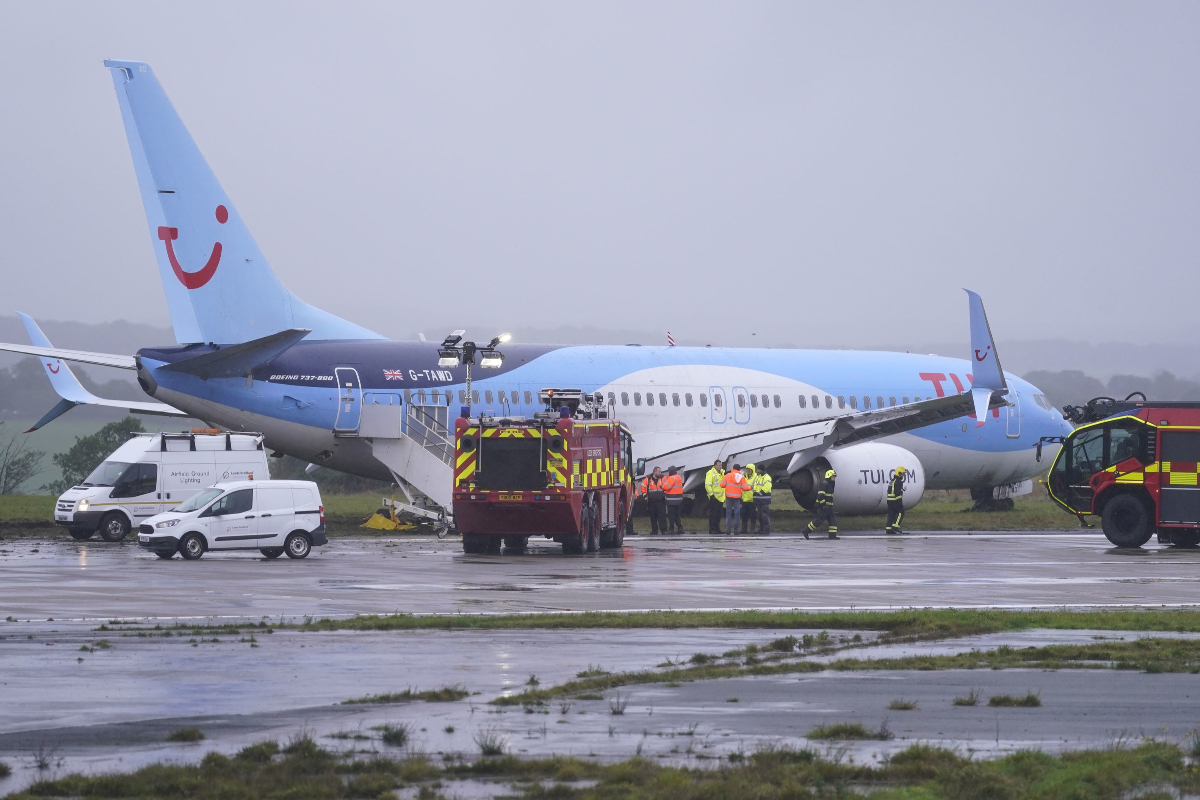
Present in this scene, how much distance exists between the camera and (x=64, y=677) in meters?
11.9

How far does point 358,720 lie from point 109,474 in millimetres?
25188

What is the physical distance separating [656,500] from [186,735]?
27728mm

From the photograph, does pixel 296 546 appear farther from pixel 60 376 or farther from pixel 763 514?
pixel 60 376

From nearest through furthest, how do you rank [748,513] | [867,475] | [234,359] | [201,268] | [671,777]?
[671,777], [234,359], [201,268], [748,513], [867,475]

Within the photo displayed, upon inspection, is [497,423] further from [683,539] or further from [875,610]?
[875,610]

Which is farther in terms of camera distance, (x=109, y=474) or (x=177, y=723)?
(x=109, y=474)

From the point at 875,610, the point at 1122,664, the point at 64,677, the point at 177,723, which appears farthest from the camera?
the point at 875,610

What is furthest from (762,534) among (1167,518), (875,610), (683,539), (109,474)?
(875,610)

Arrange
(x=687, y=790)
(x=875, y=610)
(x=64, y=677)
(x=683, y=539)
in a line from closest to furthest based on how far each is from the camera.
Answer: (x=687, y=790), (x=64, y=677), (x=875, y=610), (x=683, y=539)

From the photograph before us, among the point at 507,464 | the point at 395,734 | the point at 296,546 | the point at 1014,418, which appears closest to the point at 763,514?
the point at 507,464

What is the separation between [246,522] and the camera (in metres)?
27.5

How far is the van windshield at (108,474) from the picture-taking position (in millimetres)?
33094

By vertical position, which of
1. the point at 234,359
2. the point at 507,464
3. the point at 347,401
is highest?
the point at 234,359

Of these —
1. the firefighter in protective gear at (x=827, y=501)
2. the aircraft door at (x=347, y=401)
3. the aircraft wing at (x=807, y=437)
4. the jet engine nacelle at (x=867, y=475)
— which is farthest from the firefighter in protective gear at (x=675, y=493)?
the aircraft door at (x=347, y=401)
